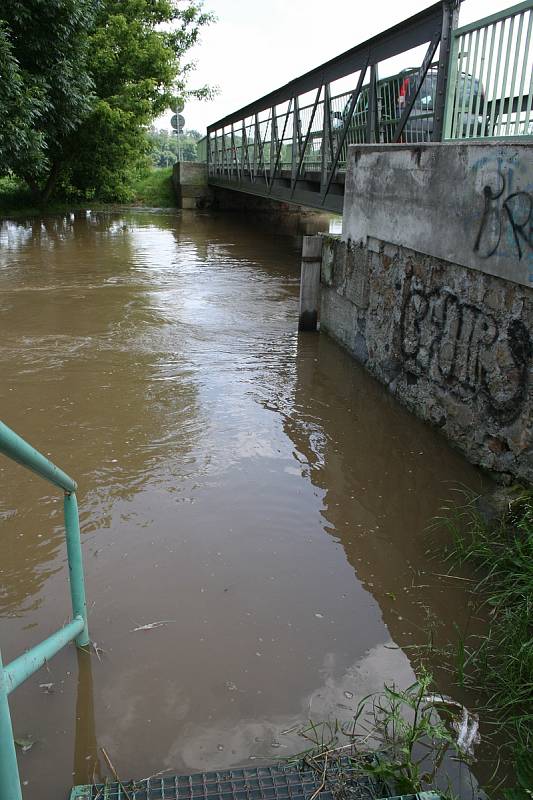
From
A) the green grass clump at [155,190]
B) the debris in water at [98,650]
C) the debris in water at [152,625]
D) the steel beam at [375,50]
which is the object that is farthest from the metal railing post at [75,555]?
the green grass clump at [155,190]

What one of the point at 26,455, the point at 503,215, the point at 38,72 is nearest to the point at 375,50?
the point at 503,215

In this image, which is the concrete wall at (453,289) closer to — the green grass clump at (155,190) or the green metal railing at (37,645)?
the green metal railing at (37,645)

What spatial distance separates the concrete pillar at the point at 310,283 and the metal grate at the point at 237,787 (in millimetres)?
6669

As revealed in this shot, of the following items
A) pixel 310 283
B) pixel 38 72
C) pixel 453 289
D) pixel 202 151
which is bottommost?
pixel 310 283

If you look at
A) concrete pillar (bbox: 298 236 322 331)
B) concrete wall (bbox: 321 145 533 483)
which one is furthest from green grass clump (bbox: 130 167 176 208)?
concrete wall (bbox: 321 145 533 483)

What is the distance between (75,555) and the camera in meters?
2.54

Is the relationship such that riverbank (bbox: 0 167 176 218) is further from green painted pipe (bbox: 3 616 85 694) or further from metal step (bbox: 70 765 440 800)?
metal step (bbox: 70 765 440 800)

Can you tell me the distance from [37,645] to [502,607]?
7.29 ft

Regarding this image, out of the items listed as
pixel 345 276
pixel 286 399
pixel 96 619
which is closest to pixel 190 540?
pixel 96 619

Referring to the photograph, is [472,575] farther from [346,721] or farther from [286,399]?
[286,399]

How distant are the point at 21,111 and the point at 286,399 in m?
12.1

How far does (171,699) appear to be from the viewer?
8.61 ft

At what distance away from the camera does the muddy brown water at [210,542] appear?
2.57 meters

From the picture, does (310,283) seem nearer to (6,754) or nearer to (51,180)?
(6,754)
